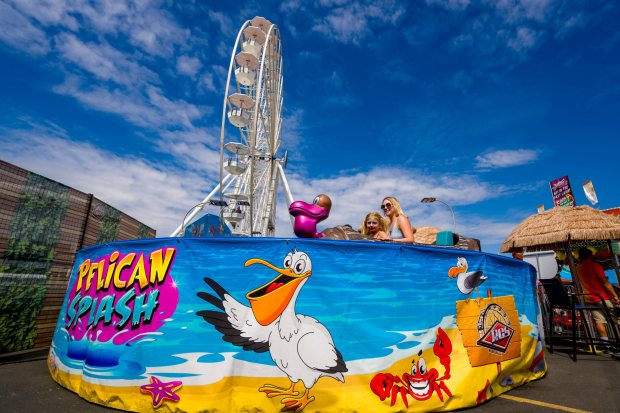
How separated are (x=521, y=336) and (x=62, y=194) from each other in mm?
8437

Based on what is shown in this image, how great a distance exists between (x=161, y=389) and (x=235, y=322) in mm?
898

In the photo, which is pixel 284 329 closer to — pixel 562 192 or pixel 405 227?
pixel 405 227

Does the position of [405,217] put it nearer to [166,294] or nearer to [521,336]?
[521,336]

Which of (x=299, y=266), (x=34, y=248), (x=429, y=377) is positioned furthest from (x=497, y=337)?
(x=34, y=248)

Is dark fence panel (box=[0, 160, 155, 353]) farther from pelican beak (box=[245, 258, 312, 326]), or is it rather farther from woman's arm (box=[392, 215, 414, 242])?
woman's arm (box=[392, 215, 414, 242])

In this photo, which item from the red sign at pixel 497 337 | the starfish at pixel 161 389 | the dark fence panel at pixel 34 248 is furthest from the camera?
the dark fence panel at pixel 34 248

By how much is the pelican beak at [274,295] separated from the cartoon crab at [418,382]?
44.2 inches

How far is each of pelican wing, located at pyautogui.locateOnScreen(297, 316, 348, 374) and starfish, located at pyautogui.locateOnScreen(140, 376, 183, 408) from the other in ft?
3.86

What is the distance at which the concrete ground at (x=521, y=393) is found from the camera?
10.1 ft

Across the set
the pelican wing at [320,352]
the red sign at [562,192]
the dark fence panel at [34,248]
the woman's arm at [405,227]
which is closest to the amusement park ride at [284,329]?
the pelican wing at [320,352]

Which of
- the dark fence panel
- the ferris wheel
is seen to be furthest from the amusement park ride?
the ferris wheel

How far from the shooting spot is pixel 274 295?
3.03 m

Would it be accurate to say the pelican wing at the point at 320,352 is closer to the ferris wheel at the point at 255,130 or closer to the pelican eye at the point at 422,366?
the pelican eye at the point at 422,366

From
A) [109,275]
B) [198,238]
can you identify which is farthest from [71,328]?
[198,238]
